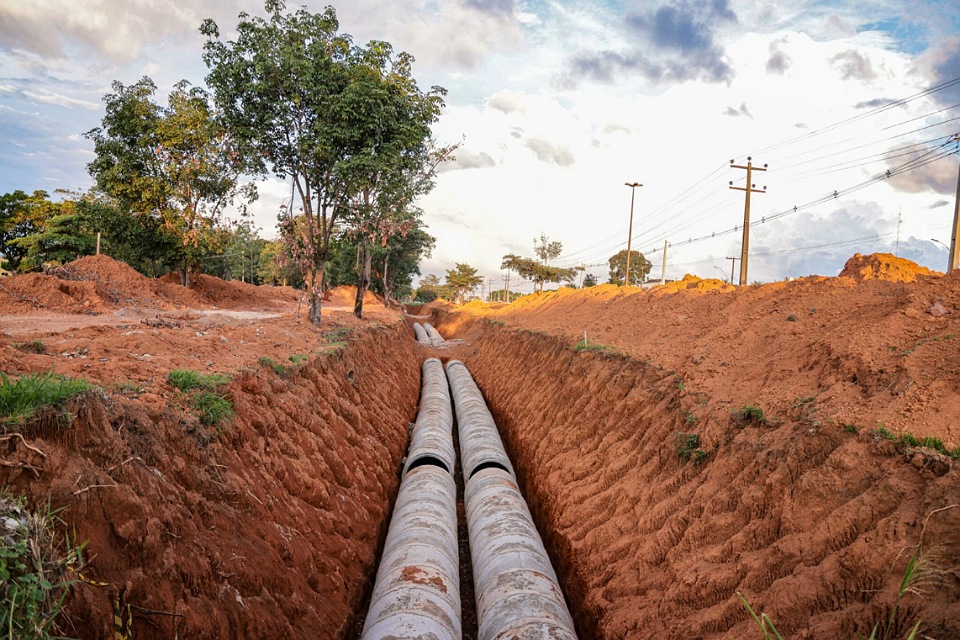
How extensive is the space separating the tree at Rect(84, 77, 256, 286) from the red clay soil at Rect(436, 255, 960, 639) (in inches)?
732

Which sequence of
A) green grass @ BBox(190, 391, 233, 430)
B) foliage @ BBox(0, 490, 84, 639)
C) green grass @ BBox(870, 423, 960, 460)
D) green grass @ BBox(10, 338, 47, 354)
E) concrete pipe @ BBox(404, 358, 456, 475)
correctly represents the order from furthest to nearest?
concrete pipe @ BBox(404, 358, 456, 475) < green grass @ BBox(10, 338, 47, 354) < green grass @ BBox(190, 391, 233, 430) < green grass @ BBox(870, 423, 960, 460) < foliage @ BBox(0, 490, 84, 639)

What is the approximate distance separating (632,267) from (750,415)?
65.5 metres

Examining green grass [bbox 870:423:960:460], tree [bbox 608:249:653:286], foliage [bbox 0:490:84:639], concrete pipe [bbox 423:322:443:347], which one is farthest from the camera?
tree [bbox 608:249:653:286]

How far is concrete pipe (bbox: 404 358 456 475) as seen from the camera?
1038cm

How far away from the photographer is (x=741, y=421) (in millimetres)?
6855

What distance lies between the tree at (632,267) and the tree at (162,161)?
53.6 metres

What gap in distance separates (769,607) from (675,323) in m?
10.2

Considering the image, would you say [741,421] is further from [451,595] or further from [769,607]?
[451,595]

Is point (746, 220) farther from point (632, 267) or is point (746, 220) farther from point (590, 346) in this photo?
point (632, 267)

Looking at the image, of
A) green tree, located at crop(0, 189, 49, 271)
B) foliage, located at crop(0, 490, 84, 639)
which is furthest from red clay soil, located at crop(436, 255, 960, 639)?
green tree, located at crop(0, 189, 49, 271)

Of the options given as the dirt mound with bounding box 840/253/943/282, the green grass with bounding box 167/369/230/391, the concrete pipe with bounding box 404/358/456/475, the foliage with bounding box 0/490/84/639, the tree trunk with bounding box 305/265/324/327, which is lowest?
the concrete pipe with bounding box 404/358/456/475

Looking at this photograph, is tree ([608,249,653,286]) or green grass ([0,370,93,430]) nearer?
green grass ([0,370,93,430])

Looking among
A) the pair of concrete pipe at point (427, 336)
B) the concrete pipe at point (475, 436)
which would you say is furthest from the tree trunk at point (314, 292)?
the pair of concrete pipe at point (427, 336)

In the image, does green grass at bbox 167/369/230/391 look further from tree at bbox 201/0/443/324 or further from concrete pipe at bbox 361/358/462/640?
tree at bbox 201/0/443/324
